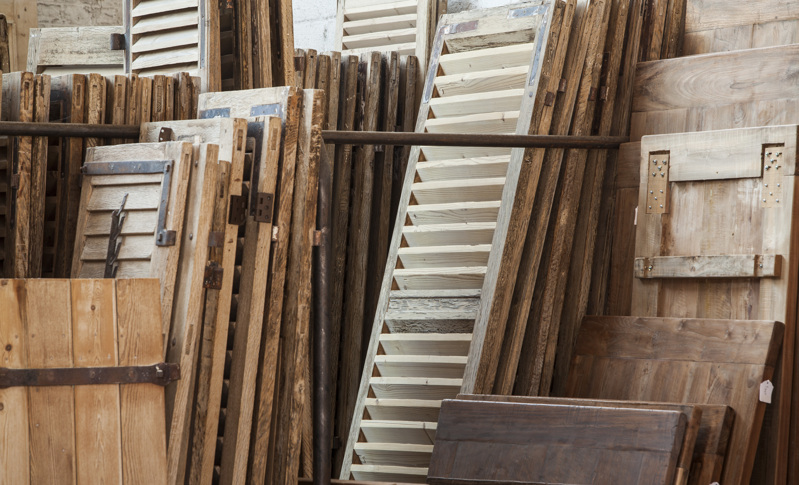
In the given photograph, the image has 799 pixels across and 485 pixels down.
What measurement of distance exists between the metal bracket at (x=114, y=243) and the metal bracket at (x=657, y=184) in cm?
268

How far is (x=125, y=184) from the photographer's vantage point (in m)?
4.38

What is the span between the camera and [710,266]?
4.93m

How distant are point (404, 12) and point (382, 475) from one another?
3969 mm

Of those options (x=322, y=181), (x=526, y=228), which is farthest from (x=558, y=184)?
(x=322, y=181)

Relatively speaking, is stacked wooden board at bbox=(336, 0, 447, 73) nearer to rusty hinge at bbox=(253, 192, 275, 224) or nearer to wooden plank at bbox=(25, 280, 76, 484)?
rusty hinge at bbox=(253, 192, 275, 224)

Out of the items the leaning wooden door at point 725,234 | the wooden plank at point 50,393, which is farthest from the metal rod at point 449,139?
the wooden plank at point 50,393

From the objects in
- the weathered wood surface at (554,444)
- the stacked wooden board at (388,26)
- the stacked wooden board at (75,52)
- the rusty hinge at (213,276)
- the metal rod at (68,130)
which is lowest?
the weathered wood surface at (554,444)

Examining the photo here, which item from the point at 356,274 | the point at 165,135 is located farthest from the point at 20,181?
the point at 356,274

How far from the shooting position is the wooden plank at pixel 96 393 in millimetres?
3588

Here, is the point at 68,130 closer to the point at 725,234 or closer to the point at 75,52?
the point at 75,52

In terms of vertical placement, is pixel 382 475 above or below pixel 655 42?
below

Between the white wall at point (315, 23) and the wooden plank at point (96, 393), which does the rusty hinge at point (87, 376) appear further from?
the white wall at point (315, 23)

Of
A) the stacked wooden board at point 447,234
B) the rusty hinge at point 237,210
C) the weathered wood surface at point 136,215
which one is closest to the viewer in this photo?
the weathered wood surface at point 136,215

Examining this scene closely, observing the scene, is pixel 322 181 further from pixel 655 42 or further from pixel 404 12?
pixel 404 12
